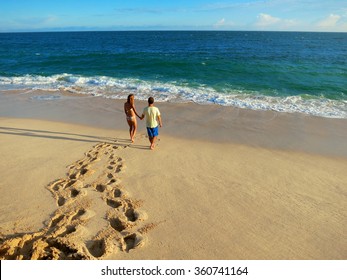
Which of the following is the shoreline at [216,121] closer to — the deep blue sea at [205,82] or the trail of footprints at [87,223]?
the deep blue sea at [205,82]

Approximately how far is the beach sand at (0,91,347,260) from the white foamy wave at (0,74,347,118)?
228 centimetres

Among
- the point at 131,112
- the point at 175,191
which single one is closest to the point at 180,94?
the point at 131,112

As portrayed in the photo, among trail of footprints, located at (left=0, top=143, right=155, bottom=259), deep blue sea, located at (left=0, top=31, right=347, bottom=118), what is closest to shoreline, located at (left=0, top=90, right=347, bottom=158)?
deep blue sea, located at (left=0, top=31, right=347, bottom=118)

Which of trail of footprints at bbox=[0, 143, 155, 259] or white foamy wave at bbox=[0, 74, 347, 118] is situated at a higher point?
white foamy wave at bbox=[0, 74, 347, 118]

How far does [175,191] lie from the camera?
513 cm

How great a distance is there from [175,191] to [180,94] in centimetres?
922

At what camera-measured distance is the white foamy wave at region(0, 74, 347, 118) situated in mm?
11359

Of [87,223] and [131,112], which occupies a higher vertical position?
[131,112]

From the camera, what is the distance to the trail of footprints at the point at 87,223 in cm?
356

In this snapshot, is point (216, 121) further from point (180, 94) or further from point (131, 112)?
point (180, 94)

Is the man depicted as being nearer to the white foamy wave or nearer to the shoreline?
the shoreline

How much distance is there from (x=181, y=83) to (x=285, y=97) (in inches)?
252
